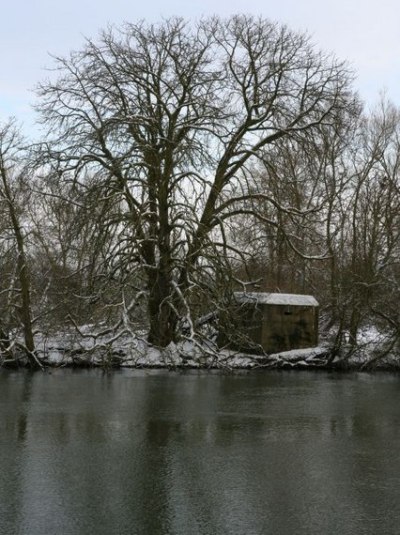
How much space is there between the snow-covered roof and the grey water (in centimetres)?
1107

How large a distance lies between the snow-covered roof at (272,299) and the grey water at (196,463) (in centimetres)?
1107

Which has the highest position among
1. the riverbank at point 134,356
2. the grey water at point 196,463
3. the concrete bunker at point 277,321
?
the concrete bunker at point 277,321

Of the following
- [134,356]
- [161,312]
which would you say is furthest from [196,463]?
[161,312]

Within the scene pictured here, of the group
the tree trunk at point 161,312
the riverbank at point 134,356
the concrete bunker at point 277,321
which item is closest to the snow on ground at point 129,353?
the riverbank at point 134,356

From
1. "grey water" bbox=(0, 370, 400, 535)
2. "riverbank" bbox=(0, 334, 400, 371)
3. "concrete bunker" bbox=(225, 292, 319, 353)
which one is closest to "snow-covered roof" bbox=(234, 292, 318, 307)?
"concrete bunker" bbox=(225, 292, 319, 353)

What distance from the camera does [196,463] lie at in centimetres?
926

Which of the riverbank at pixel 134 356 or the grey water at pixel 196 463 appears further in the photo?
the riverbank at pixel 134 356

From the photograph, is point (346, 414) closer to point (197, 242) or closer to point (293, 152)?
point (197, 242)

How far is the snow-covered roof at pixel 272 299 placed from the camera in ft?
94.5

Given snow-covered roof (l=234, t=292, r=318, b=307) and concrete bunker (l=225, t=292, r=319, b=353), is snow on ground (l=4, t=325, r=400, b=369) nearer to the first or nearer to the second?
concrete bunker (l=225, t=292, r=319, b=353)

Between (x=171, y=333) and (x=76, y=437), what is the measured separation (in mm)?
16133

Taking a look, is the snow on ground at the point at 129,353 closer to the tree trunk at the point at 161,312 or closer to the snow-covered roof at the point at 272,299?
the tree trunk at the point at 161,312

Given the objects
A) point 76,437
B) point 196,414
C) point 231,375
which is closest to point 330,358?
point 231,375

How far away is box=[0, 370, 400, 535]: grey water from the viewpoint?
21.8ft
